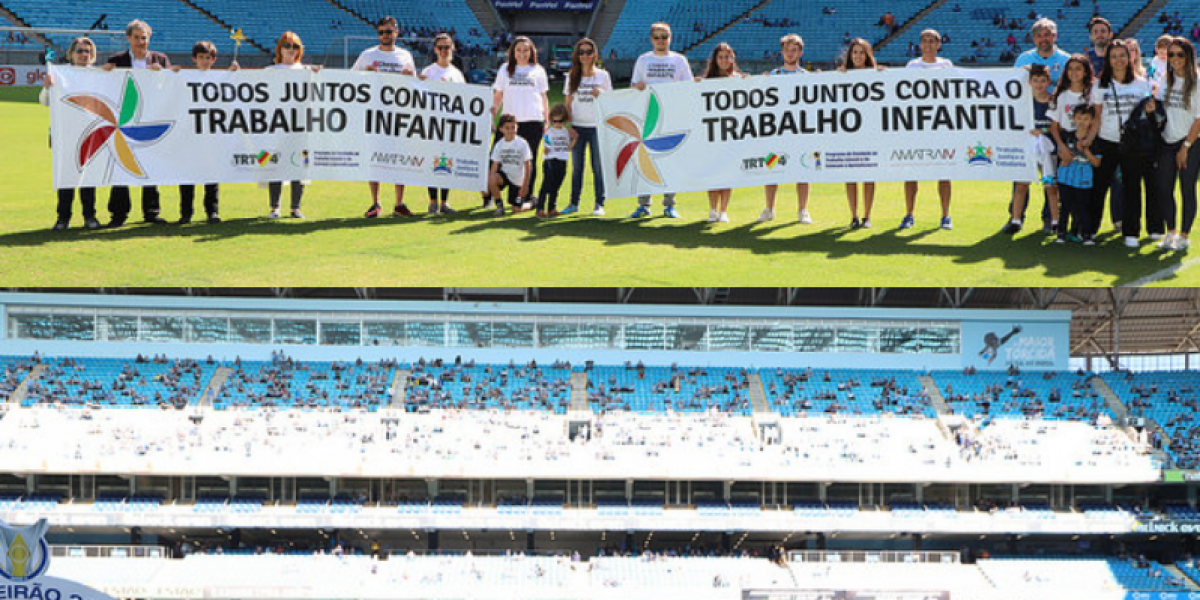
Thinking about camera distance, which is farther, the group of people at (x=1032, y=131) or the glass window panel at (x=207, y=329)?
the glass window panel at (x=207, y=329)

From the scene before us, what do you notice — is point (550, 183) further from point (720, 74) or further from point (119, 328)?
point (119, 328)

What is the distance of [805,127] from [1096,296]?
1522 centimetres

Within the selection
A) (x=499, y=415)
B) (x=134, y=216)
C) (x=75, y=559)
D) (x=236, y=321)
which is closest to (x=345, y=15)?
(x=236, y=321)

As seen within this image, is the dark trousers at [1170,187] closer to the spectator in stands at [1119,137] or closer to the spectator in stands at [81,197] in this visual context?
the spectator in stands at [1119,137]

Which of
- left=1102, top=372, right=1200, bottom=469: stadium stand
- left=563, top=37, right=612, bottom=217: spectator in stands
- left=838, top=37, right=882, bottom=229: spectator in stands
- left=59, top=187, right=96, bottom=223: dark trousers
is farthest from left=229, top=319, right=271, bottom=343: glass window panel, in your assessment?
left=1102, top=372, right=1200, bottom=469: stadium stand

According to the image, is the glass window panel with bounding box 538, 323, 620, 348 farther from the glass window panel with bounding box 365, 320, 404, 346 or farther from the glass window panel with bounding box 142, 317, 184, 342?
the glass window panel with bounding box 142, 317, 184, 342

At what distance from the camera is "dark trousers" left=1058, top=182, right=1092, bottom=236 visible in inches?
599

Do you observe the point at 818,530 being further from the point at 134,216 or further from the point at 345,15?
the point at 345,15

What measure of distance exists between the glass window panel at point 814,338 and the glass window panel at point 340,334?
9.18 metres

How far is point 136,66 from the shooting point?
53.6 feet

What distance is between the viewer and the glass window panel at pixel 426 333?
2934cm

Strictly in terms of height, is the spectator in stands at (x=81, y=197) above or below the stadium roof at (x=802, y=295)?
above

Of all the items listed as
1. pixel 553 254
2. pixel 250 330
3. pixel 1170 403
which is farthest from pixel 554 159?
pixel 1170 403

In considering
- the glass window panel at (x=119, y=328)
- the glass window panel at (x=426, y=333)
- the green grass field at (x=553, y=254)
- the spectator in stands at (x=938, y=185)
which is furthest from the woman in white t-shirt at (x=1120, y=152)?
the glass window panel at (x=119, y=328)
